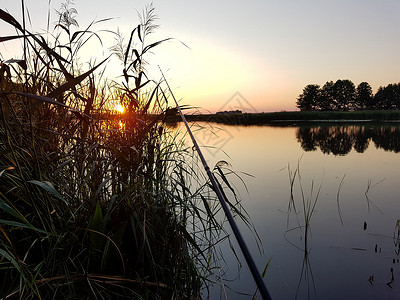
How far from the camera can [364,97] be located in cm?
8106

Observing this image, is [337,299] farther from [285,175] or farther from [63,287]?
[285,175]

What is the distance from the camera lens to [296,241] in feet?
11.8

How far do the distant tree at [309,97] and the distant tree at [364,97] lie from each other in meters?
10.4

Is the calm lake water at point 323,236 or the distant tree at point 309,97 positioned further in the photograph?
the distant tree at point 309,97

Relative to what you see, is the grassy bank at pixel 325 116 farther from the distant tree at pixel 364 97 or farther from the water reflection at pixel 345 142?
the distant tree at pixel 364 97

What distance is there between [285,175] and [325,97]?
8264cm

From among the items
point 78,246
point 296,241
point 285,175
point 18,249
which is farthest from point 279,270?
point 285,175

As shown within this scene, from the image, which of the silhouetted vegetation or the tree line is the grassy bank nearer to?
the silhouetted vegetation

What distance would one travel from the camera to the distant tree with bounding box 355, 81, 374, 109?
80438 millimetres

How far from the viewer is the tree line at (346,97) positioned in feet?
260

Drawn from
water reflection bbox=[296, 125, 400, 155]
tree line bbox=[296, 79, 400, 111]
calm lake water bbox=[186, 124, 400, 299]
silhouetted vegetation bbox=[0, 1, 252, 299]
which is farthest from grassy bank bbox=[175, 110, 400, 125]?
tree line bbox=[296, 79, 400, 111]

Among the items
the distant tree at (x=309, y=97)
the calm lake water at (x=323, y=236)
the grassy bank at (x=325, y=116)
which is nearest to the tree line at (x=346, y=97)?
the distant tree at (x=309, y=97)

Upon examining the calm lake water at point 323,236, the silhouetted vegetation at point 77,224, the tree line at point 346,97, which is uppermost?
the tree line at point 346,97

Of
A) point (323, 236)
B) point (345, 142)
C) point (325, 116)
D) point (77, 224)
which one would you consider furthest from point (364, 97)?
point (77, 224)
